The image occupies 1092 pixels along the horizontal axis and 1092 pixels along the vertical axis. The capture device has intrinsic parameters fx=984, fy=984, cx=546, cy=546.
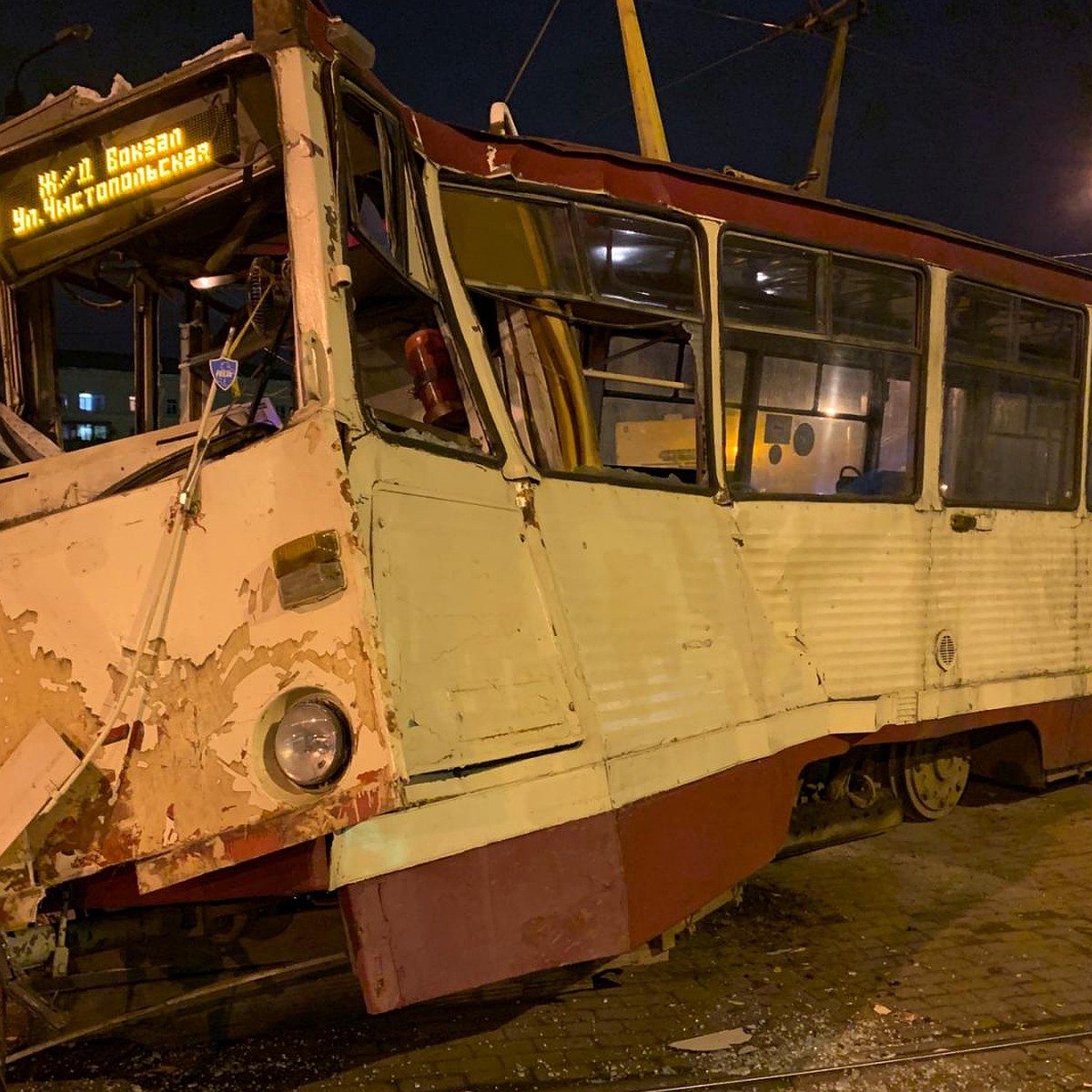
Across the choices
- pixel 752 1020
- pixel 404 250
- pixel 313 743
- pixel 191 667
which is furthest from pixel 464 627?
pixel 752 1020

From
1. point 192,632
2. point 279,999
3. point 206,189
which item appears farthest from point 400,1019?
point 206,189

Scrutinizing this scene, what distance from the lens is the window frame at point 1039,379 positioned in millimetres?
4836

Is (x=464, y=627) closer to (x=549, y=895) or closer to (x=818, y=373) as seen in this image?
(x=549, y=895)

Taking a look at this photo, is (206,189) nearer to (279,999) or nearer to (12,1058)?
(12,1058)

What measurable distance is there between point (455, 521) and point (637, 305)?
4.61 feet

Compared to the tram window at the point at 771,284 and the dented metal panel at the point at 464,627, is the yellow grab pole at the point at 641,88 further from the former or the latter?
the dented metal panel at the point at 464,627

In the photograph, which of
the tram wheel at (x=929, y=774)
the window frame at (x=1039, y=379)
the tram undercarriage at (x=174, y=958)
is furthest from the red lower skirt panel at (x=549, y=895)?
the window frame at (x=1039, y=379)

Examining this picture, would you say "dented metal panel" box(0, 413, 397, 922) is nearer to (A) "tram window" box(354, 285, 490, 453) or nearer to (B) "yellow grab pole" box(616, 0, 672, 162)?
(A) "tram window" box(354, 285, 490, 453)

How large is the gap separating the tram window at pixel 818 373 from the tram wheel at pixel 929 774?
158 cm

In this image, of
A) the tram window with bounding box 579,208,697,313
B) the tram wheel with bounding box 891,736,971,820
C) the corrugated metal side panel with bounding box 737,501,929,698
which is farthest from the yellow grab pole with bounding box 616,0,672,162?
the tram wheel with bounding box 891,736,971,820

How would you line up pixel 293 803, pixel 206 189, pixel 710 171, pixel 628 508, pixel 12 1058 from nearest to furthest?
pixel 293 803, pixel 12 1058, pixel 206 189, pixel 628 508, pixel 710 171

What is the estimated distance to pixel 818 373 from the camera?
4453 mm

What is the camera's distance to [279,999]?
370 cm

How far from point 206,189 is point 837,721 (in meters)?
3.20
